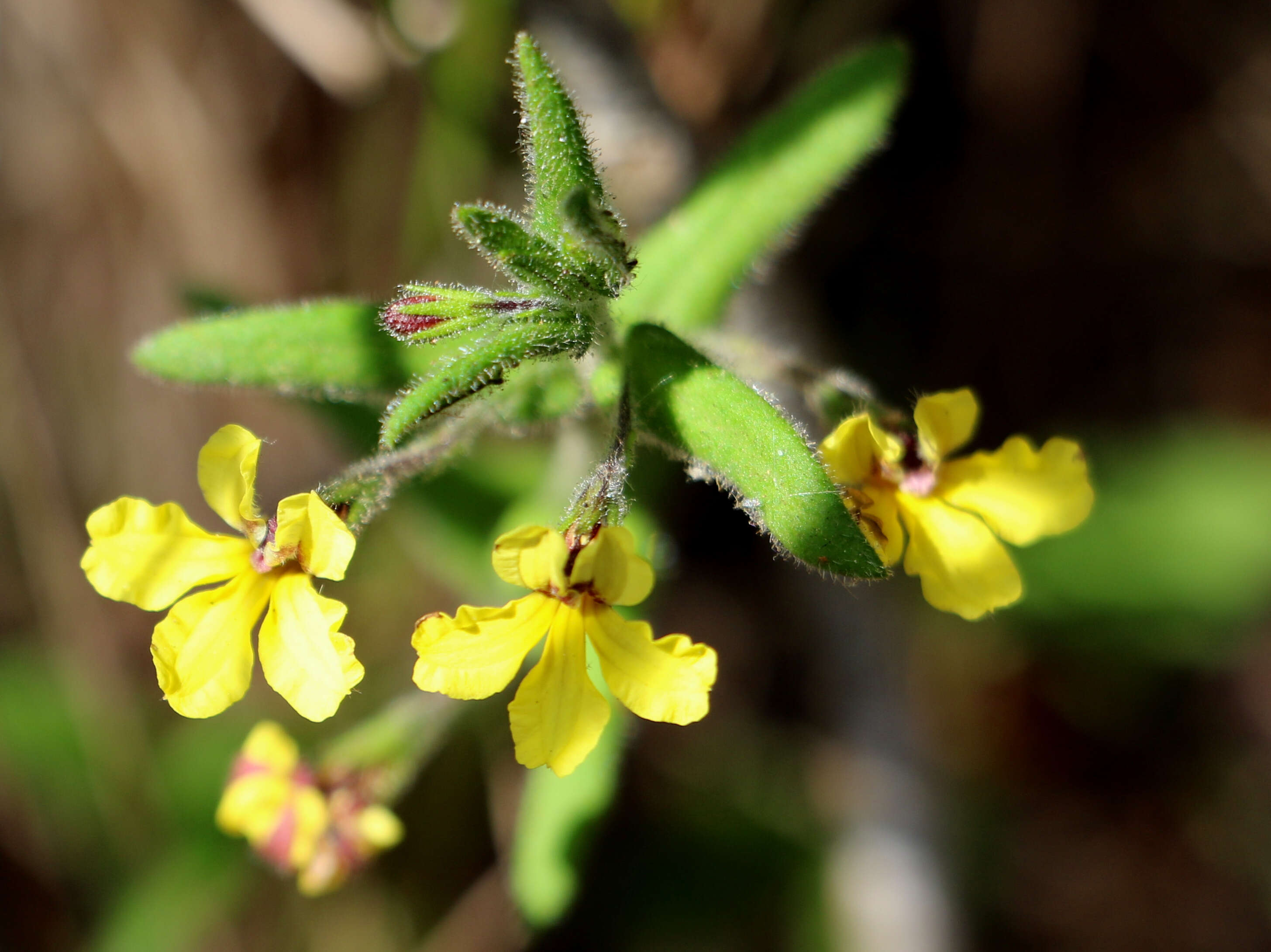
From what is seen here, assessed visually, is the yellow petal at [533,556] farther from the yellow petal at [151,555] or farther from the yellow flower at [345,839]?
the yellow flower at [345,839]

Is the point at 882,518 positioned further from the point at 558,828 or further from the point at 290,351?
the point at 290,351

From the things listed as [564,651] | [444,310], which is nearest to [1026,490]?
[564,651]

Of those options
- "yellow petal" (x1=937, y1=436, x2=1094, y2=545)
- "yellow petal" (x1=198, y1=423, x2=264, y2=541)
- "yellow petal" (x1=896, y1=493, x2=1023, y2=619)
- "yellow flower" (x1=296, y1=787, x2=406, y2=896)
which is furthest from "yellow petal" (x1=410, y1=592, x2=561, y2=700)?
"yellow flower" (x1=296, y1=787, x2=406, y2=896)

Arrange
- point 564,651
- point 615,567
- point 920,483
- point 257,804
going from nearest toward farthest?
1. point 615,567
2. point 564,651
3. point 920,483
4. point 257,804

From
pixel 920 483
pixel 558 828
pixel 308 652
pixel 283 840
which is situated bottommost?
pixel 558 828

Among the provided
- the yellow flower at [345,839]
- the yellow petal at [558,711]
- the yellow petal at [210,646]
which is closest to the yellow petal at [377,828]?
the yellow flower at [345,839]

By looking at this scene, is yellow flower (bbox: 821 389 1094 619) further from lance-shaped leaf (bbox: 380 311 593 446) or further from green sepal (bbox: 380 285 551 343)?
green sepal (bbox: 380 285 551 343)

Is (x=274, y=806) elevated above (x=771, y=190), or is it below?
below
